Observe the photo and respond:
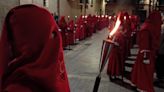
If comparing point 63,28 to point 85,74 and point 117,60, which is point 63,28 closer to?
point 85,74

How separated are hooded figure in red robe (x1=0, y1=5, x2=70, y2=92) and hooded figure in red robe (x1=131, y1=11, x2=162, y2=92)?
480 centimetres

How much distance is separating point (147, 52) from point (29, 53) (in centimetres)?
509

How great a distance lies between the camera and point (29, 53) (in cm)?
197

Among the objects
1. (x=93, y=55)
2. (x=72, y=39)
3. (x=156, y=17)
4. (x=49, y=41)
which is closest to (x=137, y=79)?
(x=156, y=17)

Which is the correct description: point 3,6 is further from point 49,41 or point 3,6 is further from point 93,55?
point 49,41

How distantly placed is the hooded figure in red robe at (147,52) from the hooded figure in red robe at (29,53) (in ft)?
15.7

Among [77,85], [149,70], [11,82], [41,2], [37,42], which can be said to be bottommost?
[77,85]

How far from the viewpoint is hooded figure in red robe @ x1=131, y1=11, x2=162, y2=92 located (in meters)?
6.66

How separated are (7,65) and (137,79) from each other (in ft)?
18.1

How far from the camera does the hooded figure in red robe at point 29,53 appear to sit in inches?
77.7

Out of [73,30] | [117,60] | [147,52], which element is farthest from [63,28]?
[147,52]

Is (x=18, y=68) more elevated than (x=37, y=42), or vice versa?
(x=37, y=42)

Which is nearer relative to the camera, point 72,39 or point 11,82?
point 11,82

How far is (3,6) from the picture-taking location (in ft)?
34.4
